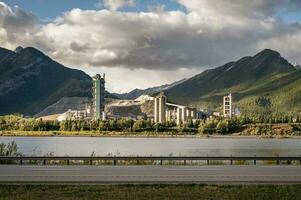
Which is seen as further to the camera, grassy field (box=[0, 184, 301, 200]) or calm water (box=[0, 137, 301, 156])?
calm water (box=[0, 137, 301, 156])

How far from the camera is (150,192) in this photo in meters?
23.0

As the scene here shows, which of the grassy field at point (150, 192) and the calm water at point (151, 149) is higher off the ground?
the grassy field at point (150, 192)

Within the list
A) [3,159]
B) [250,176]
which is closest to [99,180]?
[250,176]

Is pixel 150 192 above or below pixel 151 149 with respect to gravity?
above

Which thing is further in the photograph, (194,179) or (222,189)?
(194,179)

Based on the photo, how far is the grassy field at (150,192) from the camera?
21.5 meters

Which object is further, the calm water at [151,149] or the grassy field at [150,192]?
the calm water at [151,149]

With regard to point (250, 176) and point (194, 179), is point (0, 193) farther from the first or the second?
point (250, 176)

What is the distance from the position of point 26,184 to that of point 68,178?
380 centimetres

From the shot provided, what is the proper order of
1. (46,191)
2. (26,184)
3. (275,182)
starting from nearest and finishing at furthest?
(46,191) < (26,184) < (275,182)

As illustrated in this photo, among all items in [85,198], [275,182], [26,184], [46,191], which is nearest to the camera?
[85,198]

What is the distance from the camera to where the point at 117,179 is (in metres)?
28.8

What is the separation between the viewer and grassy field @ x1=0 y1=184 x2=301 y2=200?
21469mm

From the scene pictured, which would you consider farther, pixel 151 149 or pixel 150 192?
pixel 151 149
